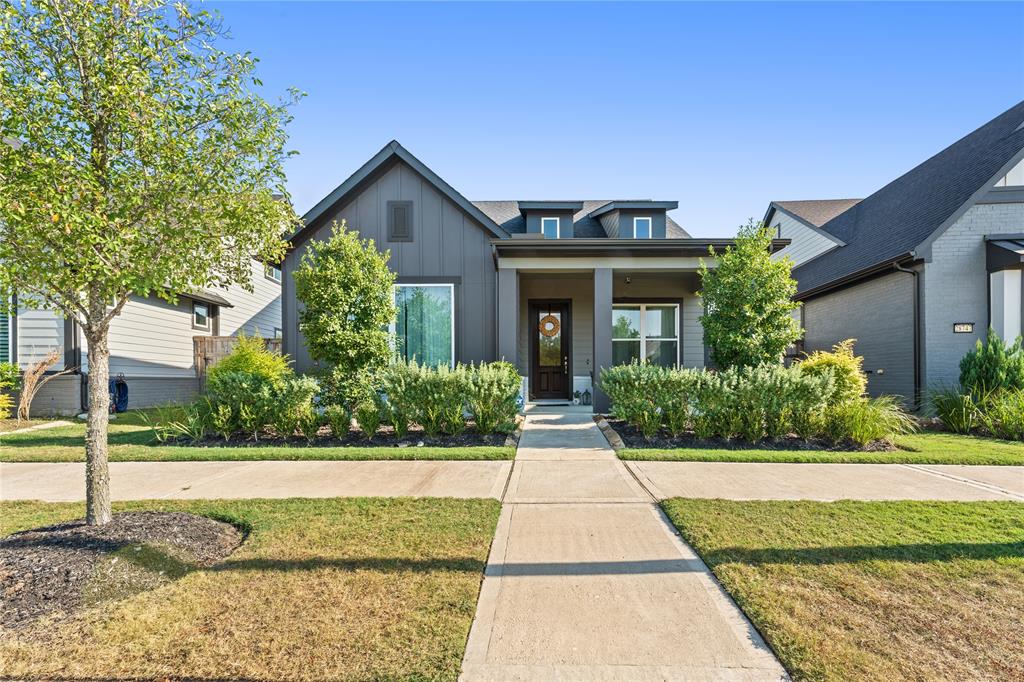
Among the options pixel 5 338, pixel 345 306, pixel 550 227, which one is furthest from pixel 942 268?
pixel 5 338

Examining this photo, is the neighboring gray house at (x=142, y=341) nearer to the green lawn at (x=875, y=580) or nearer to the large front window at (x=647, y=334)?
the green lawn at (x=875, y=580)

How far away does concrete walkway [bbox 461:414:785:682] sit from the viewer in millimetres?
2258

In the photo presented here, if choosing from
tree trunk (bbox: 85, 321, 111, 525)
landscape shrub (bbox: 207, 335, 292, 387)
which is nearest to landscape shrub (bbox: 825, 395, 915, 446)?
tree trunk (bbox: 85, 321, 111, 525)

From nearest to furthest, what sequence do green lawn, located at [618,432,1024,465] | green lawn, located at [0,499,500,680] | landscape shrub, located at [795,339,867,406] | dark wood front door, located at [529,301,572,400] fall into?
green lawn, located at [0,499,500,680] < green lawn, located at [618,432,1024,465] < landscape shrub, located at [795,339,867,406] < dark wood front door, located at [529,301,572,400]

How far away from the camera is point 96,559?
3.18 metres

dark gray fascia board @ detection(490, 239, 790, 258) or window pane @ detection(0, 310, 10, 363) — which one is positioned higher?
dark gray fascia board @ detection(490, 239, 790, 258)

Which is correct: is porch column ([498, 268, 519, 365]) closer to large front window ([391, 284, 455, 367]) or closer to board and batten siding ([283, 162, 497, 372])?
board and batten siding ([283, 162, 497, 372])

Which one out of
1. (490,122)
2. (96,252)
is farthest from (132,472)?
(490,122)

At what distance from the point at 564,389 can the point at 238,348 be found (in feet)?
27.1

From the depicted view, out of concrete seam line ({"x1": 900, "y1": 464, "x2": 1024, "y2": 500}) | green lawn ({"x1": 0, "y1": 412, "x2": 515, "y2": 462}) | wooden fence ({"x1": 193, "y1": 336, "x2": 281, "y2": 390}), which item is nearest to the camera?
concrete seam line ({"x1": 900, "y1": 464, "x2": 1024, "y2": 500})

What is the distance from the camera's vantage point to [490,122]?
10750mm

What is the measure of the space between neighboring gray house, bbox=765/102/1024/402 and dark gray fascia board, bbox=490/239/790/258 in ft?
15.5

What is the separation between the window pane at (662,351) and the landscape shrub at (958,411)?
5.40 m

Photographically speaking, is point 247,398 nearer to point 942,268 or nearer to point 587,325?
point 587,325
